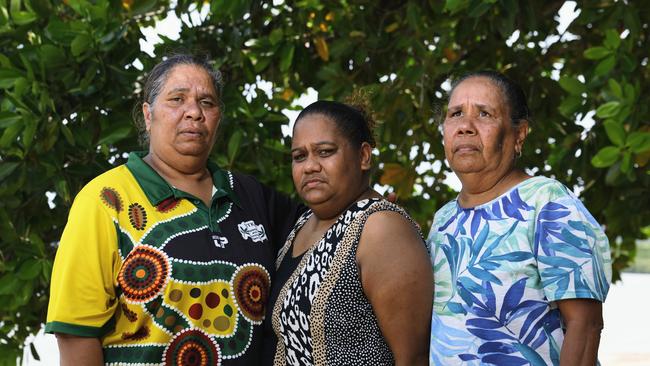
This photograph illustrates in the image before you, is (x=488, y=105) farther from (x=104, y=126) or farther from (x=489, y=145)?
(x=104, y=126)

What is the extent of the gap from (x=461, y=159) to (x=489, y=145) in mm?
87

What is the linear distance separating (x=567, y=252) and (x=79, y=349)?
1.35 meters

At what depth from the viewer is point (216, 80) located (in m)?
3.28

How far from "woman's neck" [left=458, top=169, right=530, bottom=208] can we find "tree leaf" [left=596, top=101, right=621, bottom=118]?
118 cm

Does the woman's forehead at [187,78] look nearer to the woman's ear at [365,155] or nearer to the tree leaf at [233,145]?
the woman's ear at [365,155]

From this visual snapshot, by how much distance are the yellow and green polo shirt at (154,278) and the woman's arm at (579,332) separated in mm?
973

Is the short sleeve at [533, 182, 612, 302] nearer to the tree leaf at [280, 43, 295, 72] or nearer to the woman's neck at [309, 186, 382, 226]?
the woman's neck at [309, 186, 382, 226]

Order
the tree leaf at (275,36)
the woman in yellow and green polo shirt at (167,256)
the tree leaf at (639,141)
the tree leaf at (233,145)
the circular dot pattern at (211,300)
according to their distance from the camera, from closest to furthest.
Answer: the woman in yellow and green polo shirt at (167,256), the circular dot pattern at (211,300), the tree leaf at (639,141), the tree leaf at (233,145), the tree leaf at (275,36)

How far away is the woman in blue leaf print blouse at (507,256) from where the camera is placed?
256 centimetres

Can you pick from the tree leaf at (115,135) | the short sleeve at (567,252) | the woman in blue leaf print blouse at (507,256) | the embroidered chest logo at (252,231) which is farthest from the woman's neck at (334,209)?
the tree leaf at (115,135)

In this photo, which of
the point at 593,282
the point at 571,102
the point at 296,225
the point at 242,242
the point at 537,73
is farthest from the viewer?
the point at 537,73

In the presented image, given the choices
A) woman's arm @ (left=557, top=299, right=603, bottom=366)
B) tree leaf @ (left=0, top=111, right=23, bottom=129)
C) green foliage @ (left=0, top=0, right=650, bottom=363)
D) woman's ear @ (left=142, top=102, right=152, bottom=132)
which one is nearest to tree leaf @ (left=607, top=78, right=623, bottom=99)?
green foliage @ (left=0, top=0, right=650, bottom=363)

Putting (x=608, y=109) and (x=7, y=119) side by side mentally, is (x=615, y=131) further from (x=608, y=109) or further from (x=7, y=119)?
(x=7, y=119)

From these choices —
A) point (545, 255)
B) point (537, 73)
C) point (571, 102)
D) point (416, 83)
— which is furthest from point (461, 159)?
point (537, 73)
